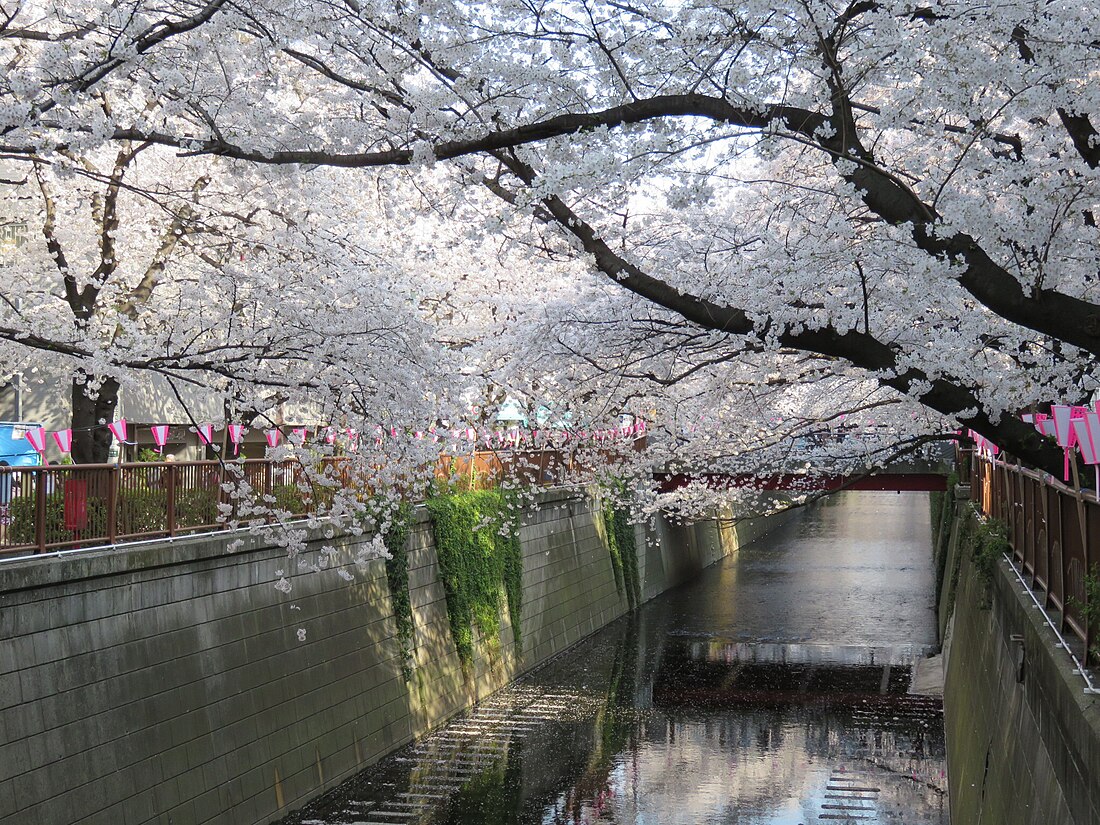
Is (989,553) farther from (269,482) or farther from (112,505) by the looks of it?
(112,505)

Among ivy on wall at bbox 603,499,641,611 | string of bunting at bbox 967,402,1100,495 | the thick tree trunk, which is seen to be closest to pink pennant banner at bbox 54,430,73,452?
the thick tree trunk

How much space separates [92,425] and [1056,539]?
12271 mm

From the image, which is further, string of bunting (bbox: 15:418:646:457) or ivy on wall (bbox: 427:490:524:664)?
ivy on wall (bbox: 427:490:524:664)

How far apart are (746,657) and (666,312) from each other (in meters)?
16.5

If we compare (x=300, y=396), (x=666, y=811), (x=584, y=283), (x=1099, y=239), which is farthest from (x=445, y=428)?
(x=1099, y=239)

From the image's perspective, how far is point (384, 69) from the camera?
322 inches

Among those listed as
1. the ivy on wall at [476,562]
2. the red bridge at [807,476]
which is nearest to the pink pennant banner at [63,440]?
the ivy on wall at [476,562]

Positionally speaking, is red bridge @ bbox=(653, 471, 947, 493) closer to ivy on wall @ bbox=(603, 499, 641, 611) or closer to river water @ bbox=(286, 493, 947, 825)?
ivy on wall @ bbox=(603, 499, 641, 611)

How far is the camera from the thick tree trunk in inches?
622

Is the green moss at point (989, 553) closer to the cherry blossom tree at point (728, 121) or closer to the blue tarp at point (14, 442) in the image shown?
the cherry blossom tree at point (728, 121)

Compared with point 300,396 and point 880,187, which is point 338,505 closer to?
point 300,396

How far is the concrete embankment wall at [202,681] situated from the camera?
10.4 m

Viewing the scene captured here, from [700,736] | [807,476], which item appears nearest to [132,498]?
[700,736]

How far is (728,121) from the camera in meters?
6.82
